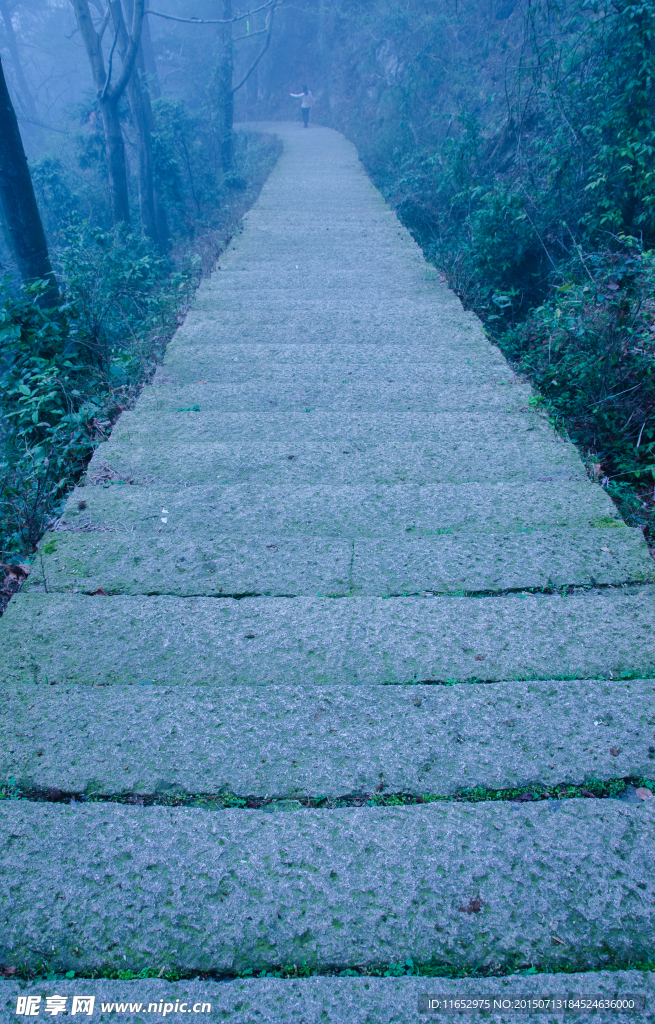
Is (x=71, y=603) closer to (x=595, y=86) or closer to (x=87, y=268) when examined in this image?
(x=87, y=268)

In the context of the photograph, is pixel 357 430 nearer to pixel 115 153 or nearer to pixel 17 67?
pixel 115 153

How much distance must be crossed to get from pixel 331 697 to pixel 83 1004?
0.87 m

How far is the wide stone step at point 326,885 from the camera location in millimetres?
1233

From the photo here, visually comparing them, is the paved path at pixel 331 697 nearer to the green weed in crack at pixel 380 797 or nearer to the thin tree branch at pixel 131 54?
the green weed in crack at pixel 380 797

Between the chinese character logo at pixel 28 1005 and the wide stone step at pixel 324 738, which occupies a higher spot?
the chinese character logo at pixel 28 1005

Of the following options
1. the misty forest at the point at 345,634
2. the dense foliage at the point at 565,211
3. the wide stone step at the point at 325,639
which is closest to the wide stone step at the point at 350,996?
the misty forest at the point at 345,634

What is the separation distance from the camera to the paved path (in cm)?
127

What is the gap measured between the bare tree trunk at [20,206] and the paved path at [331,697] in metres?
3.07

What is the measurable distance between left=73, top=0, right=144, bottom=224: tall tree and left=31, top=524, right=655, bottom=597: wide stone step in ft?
41.3

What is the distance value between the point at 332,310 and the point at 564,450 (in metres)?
2.77

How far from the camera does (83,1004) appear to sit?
44.2 inches

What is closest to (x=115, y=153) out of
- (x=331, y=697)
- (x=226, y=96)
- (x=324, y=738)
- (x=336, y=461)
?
(x=226, y=96)

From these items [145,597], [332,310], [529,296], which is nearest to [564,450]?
[145,597]

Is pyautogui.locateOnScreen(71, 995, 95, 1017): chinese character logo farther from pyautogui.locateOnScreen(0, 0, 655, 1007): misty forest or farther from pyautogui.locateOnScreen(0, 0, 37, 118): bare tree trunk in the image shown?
pyautogui.locateOnScreen(0, 0, 37, 118): bare tree trunk
